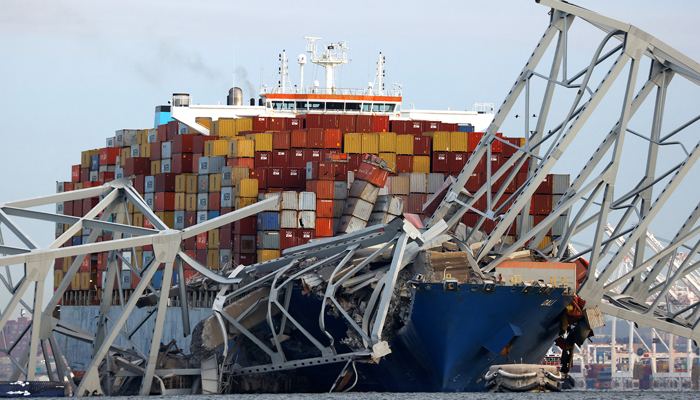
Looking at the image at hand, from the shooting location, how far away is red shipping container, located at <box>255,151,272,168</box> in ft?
152

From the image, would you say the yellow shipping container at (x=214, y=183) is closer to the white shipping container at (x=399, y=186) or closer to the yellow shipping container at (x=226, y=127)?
the yellow shipping container at (x=226, y=127)

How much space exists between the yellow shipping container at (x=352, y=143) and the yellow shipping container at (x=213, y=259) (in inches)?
353

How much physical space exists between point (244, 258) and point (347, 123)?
11.4m

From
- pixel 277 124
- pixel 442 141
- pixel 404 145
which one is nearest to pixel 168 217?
pixel 277 124

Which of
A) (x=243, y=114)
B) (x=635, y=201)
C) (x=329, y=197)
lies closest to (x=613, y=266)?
(x=635, y=201)

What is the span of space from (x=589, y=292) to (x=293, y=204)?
17.4 meters

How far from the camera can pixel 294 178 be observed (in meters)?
44.5

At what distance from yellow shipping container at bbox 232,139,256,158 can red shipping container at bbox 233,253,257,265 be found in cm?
608

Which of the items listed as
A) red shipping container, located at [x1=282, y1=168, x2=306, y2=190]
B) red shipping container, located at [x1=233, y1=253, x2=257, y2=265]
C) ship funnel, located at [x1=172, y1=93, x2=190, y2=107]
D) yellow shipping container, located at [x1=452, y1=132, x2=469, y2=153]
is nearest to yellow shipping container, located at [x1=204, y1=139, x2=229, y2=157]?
red shipping container, located at [x1=282, y1=168, x2=306, y2=190]

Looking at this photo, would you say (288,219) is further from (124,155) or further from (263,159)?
(124,155)

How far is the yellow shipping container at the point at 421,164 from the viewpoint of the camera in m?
45.6

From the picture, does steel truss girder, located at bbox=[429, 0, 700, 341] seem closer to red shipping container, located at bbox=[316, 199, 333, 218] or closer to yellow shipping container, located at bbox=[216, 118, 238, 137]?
red shipping container, located at bbox=[316, 199, 333, 218]

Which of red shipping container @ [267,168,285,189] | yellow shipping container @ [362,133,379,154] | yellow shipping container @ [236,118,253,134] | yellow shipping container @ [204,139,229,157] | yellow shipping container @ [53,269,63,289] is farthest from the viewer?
yellow shipping container @ [53,269,63,289]

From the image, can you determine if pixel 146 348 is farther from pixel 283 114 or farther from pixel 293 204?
pixel 283 114
